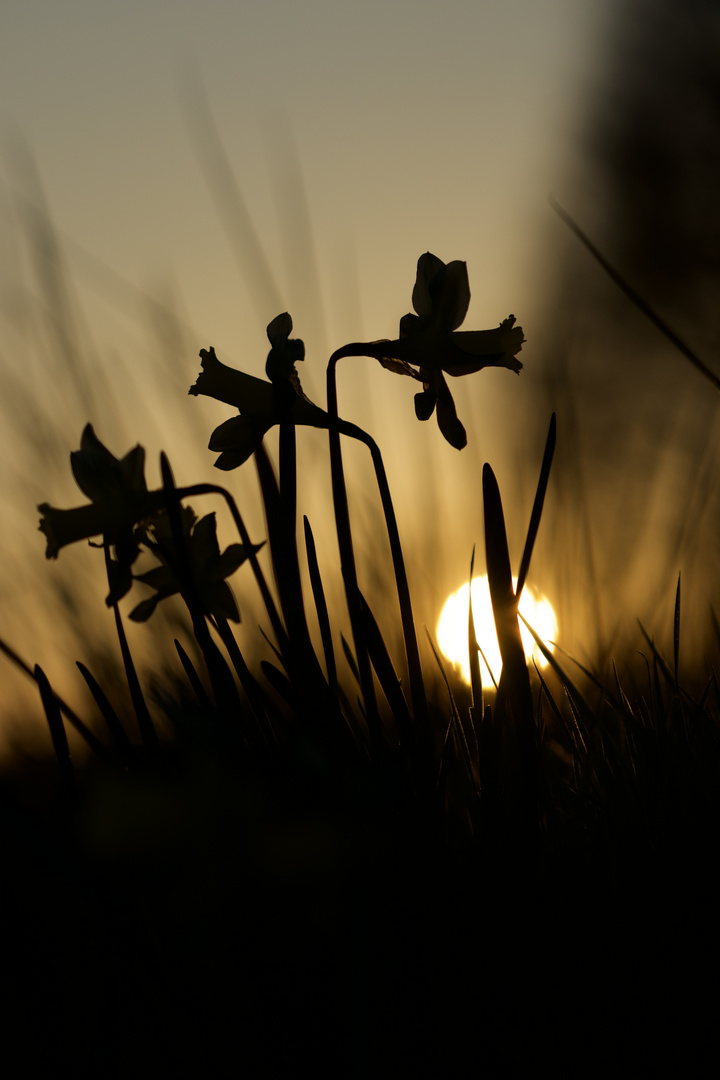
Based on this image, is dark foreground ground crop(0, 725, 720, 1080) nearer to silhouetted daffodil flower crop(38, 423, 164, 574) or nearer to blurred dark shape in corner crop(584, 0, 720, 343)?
silhouetted daffodil flower crop(38, 423, 164, 574)

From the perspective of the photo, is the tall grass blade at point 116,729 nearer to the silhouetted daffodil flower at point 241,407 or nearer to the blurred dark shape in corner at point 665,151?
the silhouetted daffodil flower at point 241,407

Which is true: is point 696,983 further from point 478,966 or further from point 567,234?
point 567,234

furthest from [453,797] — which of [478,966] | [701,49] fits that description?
[701,49]

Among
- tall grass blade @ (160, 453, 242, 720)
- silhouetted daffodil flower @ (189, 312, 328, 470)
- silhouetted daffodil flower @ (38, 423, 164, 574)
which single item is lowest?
tall grass blade @ (160, 453, 242, 720)

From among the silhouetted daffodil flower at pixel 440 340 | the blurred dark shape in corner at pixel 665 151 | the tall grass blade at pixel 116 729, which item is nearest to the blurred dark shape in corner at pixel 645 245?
the blurred dark shape in corner at pixel 665 151

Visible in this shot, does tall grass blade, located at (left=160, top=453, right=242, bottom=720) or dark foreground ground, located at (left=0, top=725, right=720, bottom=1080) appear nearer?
dark foreground ground, located at (left=0, top=725, right=720, bottom=1080)

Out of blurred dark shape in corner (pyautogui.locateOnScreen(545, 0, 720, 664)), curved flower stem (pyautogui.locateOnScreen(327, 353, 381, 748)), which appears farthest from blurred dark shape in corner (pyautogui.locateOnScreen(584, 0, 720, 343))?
curved flower stem (pyautogui.locateOnScreen(327, 353, 381, 748))

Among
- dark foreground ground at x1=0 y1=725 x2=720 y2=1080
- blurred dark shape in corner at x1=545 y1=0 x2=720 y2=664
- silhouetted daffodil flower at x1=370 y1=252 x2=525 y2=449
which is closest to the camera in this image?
dark foreground ground at x1=0 y1=725 x2=720 y2=1080
